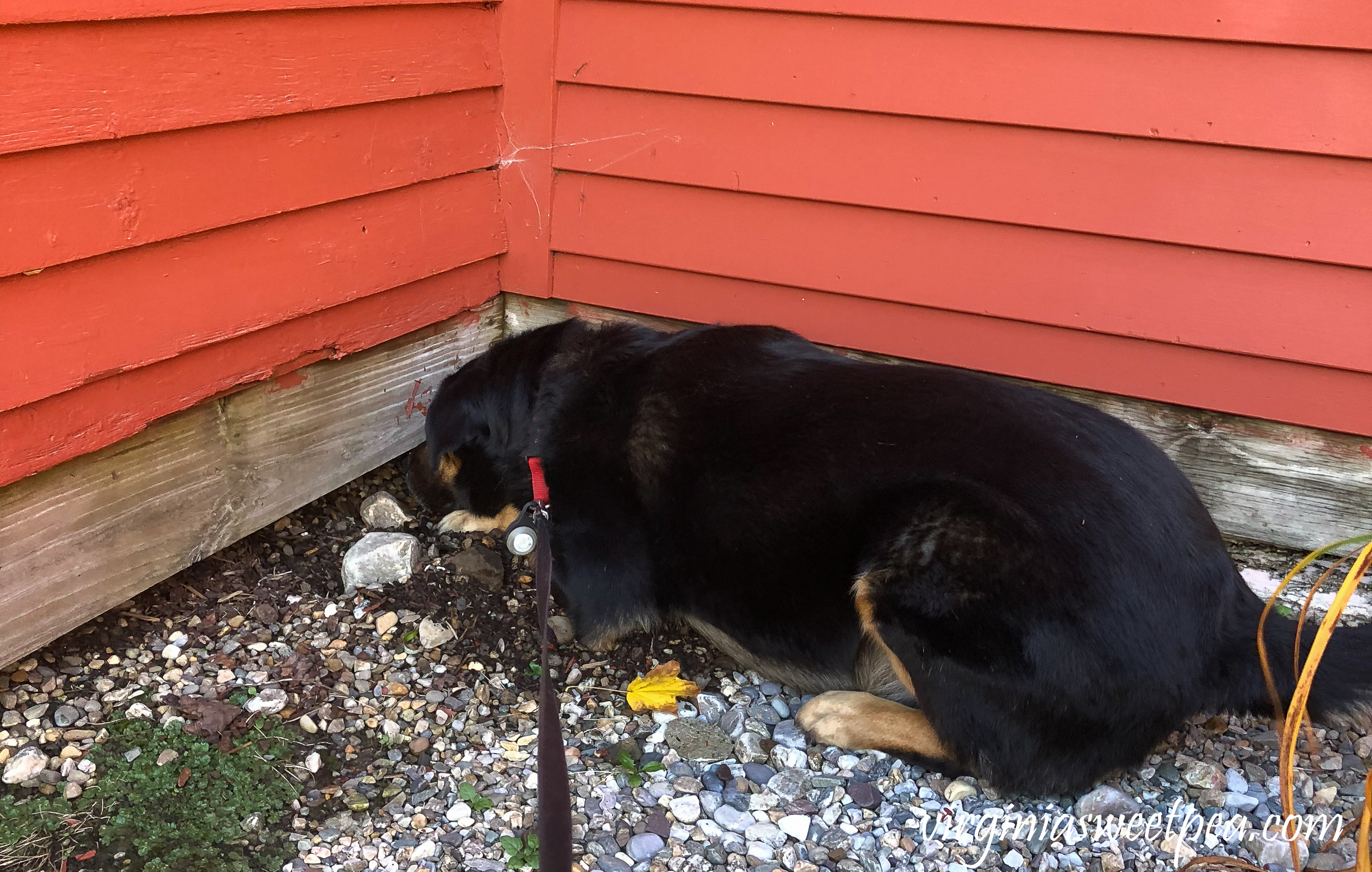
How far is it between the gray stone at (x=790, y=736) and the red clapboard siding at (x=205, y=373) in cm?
182

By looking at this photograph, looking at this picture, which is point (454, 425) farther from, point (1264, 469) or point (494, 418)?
point (1264, 469)

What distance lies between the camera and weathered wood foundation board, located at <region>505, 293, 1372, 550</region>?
321 centimetres

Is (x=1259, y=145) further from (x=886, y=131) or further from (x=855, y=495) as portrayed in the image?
(x=855, y=495)

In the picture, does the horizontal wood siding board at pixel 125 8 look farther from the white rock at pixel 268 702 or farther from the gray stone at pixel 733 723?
the gray stone at pixel 733 723

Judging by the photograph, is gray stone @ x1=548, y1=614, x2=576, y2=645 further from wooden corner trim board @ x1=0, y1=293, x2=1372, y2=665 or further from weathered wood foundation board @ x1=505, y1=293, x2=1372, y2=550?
weathered wood foundation board @ x1=505, y1=293, x2=1372, y2=550

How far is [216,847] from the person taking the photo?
2152 millimetres

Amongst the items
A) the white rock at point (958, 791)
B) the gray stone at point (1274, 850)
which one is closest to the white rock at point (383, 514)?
the white rock at point (958, 791)

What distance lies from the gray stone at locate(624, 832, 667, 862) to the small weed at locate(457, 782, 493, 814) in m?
0.36

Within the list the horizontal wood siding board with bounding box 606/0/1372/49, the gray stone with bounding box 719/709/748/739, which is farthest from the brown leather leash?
the horizontal wood siding board with bounding box 606/0/1372/49

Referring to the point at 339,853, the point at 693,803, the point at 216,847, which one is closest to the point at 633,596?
the point at 693,803

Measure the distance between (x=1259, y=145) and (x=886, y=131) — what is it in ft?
3.54

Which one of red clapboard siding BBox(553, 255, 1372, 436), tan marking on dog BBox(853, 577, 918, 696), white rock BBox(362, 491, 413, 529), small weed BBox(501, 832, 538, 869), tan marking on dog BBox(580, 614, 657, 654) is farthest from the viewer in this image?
white rock BBox(362, 491, 413, 529)

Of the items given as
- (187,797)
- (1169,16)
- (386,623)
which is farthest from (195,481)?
(1169,16)

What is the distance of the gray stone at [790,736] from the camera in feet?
8.62
